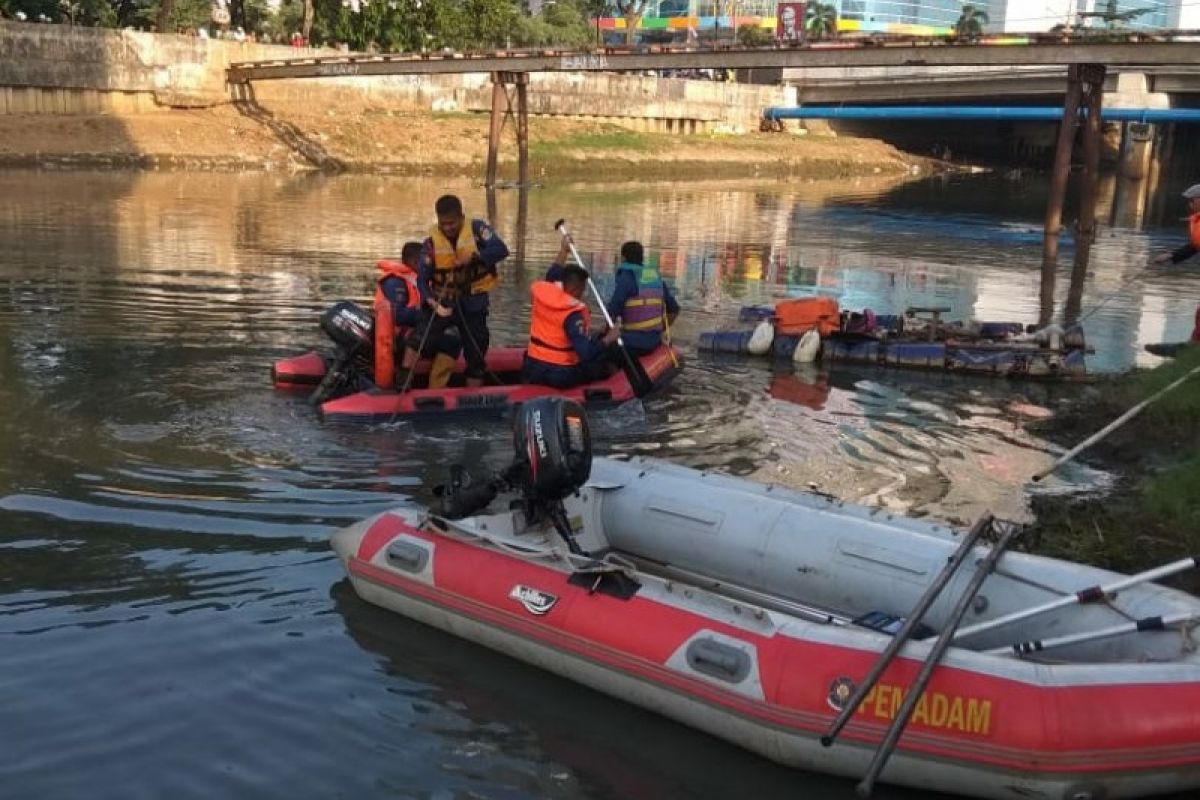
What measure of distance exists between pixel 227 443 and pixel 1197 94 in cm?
5829

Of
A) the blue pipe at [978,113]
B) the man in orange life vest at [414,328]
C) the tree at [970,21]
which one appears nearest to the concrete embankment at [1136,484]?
the man in orange life vest at [414,328]

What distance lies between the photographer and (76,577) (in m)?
6.60

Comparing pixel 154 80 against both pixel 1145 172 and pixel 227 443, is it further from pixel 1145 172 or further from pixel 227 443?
pixel 1145 172

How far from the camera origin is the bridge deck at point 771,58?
27672 mm

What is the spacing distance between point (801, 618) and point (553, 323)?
4856mm

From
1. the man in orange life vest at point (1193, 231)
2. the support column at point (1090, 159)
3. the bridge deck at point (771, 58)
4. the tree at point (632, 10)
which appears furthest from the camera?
the tree at point (632, 10)

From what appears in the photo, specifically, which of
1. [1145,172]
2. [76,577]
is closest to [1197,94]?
[1145,172]

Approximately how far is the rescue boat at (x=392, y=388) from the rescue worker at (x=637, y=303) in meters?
0.20

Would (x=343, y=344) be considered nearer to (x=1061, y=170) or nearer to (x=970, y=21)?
(x=1061, y=170)

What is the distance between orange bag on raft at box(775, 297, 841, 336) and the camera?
44.7 feet

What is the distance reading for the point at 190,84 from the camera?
43188mm

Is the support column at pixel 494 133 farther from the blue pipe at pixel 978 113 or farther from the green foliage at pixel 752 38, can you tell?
the blue pipe at pixel 978 113

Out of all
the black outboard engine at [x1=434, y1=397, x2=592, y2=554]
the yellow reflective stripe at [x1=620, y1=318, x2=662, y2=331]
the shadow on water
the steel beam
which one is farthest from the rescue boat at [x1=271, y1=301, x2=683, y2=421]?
the steel beam

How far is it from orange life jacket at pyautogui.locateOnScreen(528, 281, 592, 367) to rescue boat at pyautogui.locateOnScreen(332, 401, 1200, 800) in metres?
3.12
